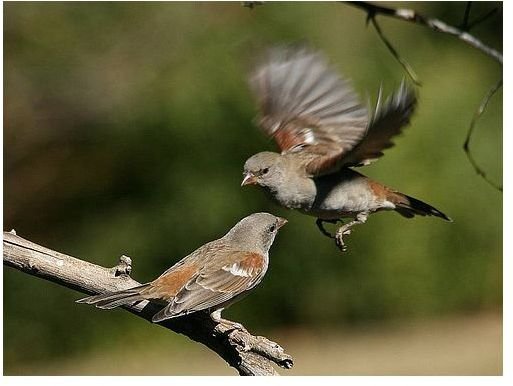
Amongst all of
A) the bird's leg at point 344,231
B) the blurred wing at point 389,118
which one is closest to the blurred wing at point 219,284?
the bird's leg at point 344,231

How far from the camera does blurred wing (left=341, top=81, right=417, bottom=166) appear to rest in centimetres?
287

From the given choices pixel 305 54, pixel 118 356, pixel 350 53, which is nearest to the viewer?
pixel 305 54

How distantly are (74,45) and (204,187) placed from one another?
170cm

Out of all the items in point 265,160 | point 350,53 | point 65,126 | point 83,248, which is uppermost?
point 350,53

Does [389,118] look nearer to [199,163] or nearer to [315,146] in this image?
[315,146]

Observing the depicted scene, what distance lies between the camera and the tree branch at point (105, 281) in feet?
11.4

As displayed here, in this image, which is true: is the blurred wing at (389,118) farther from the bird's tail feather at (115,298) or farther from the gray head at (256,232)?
the bird's tail feather at (115,298)

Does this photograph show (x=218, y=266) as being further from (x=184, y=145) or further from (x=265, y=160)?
(x=184, y=145)

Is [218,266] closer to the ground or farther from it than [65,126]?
closer to the ground

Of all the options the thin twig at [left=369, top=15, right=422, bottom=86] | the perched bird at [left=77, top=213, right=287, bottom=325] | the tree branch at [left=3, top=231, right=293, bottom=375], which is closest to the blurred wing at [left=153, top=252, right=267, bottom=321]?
the perched bird at [left=77, top=213, right=287, bottom=325]

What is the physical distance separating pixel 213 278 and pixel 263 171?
20.4 inches
